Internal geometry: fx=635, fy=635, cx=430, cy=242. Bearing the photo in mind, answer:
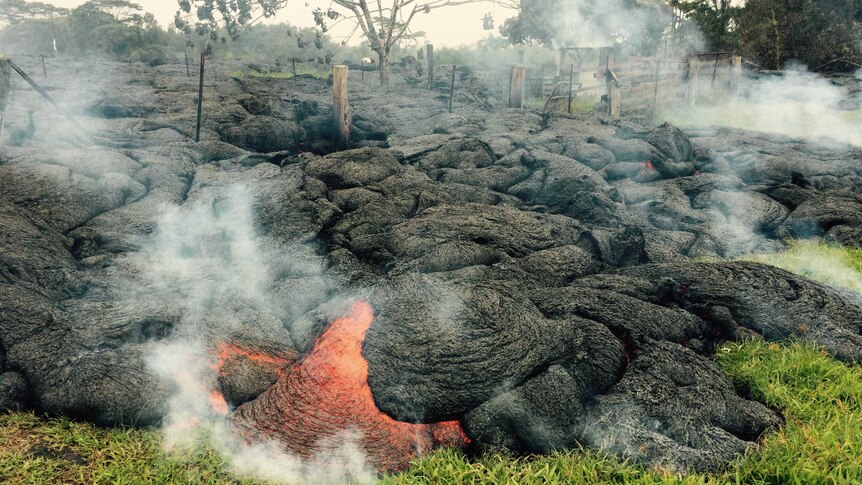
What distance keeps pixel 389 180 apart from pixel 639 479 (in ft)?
17.1

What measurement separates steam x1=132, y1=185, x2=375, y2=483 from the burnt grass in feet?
0.16

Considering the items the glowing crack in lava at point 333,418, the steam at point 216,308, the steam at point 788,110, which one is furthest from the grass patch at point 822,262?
the steam at point 788,110

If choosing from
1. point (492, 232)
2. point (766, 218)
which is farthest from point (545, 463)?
point (766, 218)

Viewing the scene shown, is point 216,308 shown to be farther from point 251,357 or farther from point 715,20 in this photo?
point 715,20

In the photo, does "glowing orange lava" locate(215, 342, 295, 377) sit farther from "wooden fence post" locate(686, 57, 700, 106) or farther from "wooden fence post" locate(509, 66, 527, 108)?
"wooden fence post" locate(686, 57, 700, 106)

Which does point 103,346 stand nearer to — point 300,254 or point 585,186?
point 300,254

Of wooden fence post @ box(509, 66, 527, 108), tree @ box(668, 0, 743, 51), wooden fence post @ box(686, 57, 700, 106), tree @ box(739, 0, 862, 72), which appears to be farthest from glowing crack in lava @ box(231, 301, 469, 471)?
tree @ box(668, 0, 743, 51)

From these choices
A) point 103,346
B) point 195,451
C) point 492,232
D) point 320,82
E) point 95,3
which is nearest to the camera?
point 195,451

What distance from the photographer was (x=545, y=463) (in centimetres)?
410

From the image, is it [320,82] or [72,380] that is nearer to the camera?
[72,380]

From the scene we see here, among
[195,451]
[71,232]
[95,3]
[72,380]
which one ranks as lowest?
[195,451]

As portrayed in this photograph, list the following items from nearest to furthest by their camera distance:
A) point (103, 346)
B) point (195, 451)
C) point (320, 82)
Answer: point (195, 451), point (103, 346), point (320, 82)

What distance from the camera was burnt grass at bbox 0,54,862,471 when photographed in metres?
4.44

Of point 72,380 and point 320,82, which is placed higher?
point 320,82
